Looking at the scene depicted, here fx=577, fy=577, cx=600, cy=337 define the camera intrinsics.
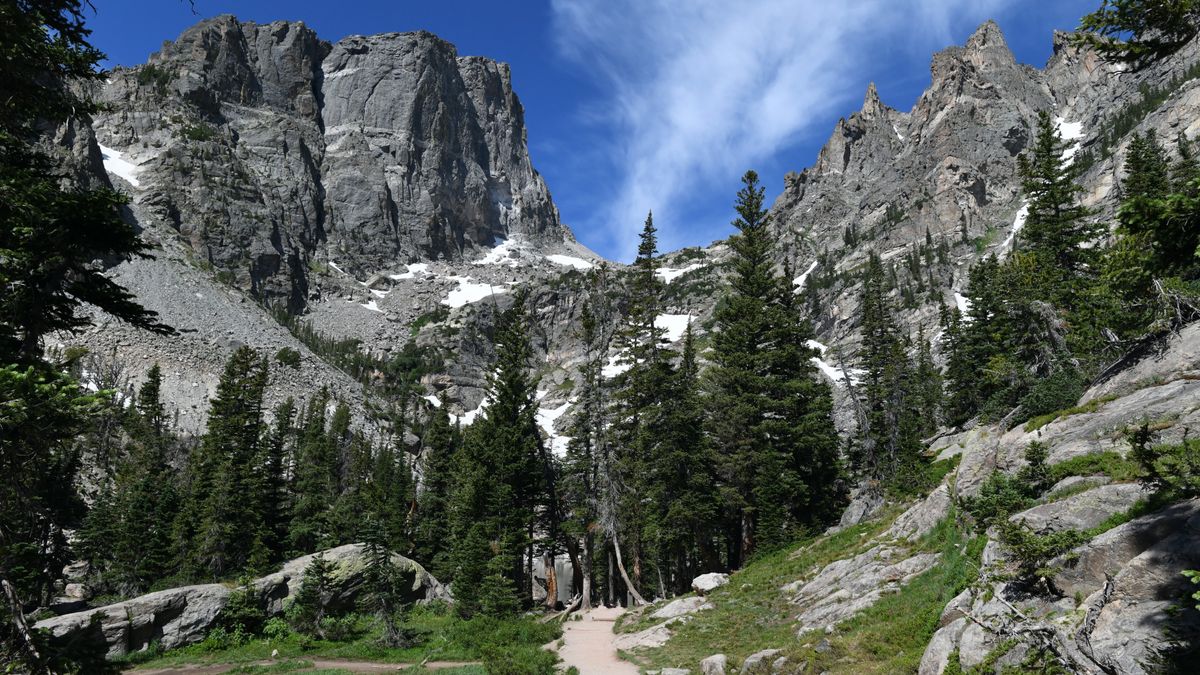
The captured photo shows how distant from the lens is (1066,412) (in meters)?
15.7

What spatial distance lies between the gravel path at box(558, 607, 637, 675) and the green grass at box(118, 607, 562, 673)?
117cm

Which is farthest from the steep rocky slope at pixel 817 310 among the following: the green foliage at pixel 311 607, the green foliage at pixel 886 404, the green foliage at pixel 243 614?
the green foliage at pixel 243 614

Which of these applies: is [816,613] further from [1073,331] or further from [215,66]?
[215,66]

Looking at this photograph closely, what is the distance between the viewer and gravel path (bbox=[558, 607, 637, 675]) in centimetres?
1703

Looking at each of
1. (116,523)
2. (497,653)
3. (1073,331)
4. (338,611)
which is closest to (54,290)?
(497,653)

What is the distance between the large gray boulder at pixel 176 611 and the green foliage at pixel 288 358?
81.2 m

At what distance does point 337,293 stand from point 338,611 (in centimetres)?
16020

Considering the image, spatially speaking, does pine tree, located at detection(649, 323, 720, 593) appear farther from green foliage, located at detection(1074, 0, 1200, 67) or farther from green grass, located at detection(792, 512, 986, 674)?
green foliage, located at detection(1074, 0, 1200, 67)

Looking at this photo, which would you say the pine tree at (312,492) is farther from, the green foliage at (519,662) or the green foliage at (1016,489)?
the green foliage at (1016,489)

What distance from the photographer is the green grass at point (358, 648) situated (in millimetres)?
19312

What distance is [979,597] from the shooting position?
32.0 ft

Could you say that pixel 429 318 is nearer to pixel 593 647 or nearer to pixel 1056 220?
pixel 1056 220

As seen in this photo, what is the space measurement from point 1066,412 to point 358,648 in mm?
23942

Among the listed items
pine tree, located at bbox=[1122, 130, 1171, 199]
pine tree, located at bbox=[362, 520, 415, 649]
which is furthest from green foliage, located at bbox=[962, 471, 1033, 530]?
pine tree, located at bbox=[1122, 130, 1171, 199]
